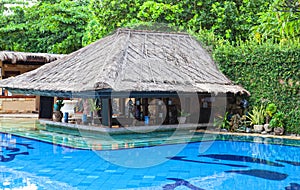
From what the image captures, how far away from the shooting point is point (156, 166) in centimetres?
918

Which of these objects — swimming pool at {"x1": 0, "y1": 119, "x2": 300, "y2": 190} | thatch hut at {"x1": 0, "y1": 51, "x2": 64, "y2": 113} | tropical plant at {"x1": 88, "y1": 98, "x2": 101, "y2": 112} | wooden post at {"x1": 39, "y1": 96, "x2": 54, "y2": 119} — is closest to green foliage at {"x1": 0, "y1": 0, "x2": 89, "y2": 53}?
thatch hut at {"x1": 0, "y1": 51, "x2": 64, "y2": 113}

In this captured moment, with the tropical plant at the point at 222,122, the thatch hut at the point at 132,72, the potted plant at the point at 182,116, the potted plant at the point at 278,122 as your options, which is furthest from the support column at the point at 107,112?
the potted plant at the point at 278,122

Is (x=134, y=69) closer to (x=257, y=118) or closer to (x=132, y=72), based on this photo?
(x=132, y=72)

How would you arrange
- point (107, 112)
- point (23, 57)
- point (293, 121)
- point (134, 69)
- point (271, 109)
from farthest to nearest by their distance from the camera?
point (23, 57) < point (271, 109) < point (107, 112) < point (293, 121) < point (134, 69)

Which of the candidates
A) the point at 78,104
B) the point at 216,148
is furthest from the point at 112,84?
the point at 78,104

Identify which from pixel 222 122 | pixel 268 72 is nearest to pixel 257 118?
pixel 222 122

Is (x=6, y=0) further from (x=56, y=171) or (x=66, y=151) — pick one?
(x=56, y=171)

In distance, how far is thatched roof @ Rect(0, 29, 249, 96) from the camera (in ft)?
41.3

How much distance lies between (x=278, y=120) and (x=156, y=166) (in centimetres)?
582

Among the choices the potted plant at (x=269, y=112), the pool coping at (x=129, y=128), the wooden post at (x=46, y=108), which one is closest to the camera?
the pool coping at (x=129, y=128)

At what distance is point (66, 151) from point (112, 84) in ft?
7.09

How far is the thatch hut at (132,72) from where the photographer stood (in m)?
12.4

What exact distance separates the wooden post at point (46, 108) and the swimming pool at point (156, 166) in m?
4.58

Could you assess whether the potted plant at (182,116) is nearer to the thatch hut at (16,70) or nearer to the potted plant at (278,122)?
the potted plant at (278,122)
